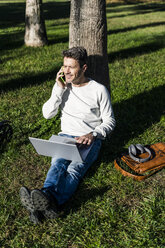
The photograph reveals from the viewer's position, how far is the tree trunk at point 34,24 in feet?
33.0

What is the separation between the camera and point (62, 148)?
315 cm

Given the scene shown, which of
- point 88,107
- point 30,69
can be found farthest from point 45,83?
point 88,107

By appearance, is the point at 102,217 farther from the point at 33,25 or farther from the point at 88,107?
the point at 33,25

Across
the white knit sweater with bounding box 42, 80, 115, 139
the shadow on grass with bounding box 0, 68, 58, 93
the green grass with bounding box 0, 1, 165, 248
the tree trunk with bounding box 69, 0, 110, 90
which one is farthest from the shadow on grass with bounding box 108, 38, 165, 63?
the white knit sweater with bounding box 42, 80, 115, 139

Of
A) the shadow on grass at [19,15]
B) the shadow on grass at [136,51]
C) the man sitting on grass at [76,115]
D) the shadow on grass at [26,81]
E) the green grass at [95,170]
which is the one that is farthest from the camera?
the shadow on grass at [19,15]

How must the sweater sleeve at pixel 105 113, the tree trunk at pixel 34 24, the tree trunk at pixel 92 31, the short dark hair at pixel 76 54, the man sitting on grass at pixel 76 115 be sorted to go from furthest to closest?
1. the tree trunk at pixel 34 24
2. the tree trunk at pixel 92 31
3. the sweater sleeve at pixel 105 113
4. the short dark hair at pixel 76 54
5. the man sitting on grass at pixel 76 115

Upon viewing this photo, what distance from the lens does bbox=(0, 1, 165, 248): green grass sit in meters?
2.90

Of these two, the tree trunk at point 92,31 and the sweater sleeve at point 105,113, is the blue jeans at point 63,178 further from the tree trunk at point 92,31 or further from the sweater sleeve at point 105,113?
the tree trunk at point 92,31

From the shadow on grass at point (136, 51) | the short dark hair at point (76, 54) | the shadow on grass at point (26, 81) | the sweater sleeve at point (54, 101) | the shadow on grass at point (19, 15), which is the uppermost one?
the short dark hair at point (76, 54)

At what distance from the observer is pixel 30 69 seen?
8.17m

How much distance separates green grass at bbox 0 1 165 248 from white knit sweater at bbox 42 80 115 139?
65cm

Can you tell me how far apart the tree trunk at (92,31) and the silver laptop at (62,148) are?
1761 mm

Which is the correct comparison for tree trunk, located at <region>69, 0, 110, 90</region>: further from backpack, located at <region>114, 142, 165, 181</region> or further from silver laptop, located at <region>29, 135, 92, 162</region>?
silver laptop, located at <region>29, 135, 92, 162</region>

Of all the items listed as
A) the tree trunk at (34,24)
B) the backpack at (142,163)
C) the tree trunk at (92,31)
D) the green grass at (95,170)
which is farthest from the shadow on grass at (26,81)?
the backpack at (142,163)
